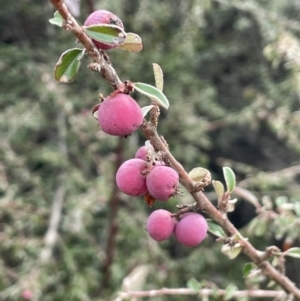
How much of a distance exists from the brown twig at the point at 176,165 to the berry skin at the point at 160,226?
0.11 feet

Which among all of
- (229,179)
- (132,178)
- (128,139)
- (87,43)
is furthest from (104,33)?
(128,139)

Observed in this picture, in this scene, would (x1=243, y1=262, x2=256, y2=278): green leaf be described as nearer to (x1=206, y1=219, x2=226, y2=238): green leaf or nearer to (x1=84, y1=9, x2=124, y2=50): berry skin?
(x1=206, y1=219, x2=226, y2=238): green leaf

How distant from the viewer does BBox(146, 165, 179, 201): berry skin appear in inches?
12.3

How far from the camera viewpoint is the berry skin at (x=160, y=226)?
0.38 m

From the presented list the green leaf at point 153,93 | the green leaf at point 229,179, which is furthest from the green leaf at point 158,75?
the green leaf at point 229,179

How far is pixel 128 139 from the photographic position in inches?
50.4

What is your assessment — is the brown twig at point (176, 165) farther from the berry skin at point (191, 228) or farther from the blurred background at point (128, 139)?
the blurred background at point (128, 139)

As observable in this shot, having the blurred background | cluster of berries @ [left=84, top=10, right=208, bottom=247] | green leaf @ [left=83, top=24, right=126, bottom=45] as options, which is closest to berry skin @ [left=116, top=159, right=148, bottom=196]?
cluster of berries @ [left=84, top=10, right=208, bottom=247]

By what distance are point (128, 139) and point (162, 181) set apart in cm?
97

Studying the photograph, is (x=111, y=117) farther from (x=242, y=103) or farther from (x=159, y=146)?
(x=242, y=103)

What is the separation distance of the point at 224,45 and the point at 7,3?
2.32ft

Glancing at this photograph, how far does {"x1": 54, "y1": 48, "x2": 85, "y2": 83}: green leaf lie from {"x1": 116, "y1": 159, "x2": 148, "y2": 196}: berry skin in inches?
3.2

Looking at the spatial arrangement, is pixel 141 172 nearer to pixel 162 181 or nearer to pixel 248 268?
pixel 162 181

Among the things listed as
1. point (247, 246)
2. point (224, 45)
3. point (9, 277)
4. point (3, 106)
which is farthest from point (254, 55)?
point (247, 246)
